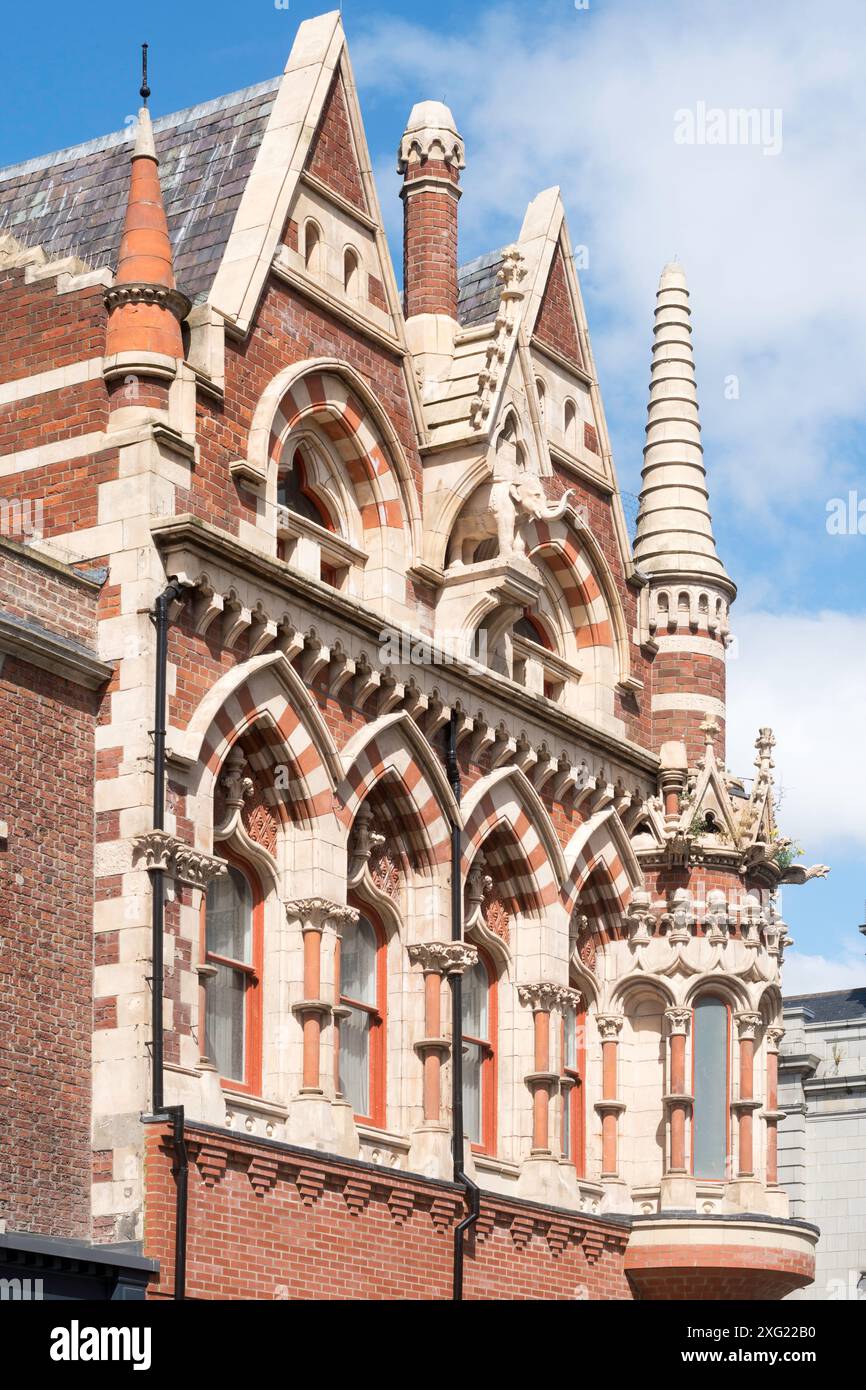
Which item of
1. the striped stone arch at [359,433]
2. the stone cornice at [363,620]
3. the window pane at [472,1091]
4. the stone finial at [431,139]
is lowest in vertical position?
the window pane at [472,1091]

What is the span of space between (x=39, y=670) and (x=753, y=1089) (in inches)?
505

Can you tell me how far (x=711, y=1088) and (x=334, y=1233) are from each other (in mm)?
8035

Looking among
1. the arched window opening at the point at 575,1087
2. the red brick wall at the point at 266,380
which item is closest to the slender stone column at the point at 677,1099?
the arched window opening at the point at 575,1087

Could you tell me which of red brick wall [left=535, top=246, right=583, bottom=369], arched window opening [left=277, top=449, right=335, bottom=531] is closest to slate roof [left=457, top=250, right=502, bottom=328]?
red brick wall [left=535, top=246, right=583, bottom=369]

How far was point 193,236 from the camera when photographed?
111 ft

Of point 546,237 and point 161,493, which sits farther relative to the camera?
point 546,237

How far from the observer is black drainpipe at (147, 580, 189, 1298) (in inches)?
1083

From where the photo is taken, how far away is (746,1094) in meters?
36.1

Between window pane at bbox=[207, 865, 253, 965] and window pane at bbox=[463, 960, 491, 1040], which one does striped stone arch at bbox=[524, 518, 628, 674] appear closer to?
window pane at bbox=[463, 960, 491, 1040]

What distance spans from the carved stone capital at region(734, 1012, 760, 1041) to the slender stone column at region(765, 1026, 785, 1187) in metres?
0.55

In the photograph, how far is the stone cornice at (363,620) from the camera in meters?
29.5

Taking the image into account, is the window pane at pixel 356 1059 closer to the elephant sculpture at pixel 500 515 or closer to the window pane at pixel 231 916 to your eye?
the window pane at pixel 231 916
